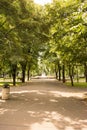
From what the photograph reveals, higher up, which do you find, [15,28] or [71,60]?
[15,28]

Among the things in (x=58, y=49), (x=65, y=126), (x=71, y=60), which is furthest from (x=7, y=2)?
(x=65, y=126)

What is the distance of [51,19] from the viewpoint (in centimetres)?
1802

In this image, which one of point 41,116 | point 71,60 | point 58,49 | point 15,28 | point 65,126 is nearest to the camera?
point 65,126

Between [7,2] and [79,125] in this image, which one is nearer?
[79,125]

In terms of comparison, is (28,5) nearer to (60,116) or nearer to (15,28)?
(15,28)

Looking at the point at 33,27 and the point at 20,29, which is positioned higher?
the point at 33,27

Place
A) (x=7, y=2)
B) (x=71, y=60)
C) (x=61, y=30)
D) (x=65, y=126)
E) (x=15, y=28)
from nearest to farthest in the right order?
(x=65, y=126)
(x=7, y=2)
(x=61, y=30)
(x=15, y=28)
(x=71, y=60)

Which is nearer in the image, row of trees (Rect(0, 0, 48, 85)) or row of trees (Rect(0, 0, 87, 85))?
row of trees (Rect(0, 0, 87, 85))

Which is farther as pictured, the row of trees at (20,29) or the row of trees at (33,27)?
the row of trees at (20,29)

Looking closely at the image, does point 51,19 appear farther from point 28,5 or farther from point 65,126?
point 65,126

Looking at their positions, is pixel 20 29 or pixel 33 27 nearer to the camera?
pixel 20 29

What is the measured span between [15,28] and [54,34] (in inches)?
109

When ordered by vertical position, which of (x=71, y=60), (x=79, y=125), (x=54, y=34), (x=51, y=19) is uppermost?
(x=51, y=19)

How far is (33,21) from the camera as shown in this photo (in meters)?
17.5
